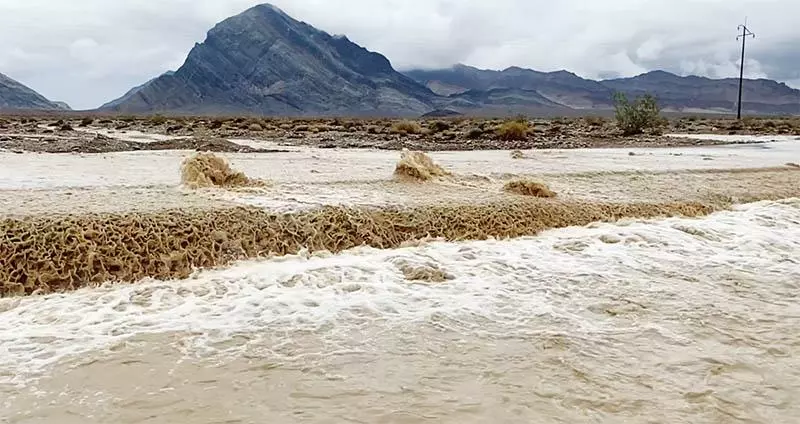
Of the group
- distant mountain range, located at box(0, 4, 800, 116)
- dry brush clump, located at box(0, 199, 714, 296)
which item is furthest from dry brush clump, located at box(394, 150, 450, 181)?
distant mountain range, located at box(0, 4, 800, 116)

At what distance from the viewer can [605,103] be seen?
185 m

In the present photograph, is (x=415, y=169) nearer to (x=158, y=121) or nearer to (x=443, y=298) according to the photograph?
(x=443, y=298)

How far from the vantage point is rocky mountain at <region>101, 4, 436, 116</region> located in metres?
145

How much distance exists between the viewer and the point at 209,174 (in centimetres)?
998

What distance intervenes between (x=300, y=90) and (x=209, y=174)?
148m

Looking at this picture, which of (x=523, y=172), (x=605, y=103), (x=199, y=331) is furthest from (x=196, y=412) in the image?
(x=605, y=103)

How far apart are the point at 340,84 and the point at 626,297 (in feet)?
521

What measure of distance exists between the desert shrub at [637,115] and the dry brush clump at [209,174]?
69.8ft

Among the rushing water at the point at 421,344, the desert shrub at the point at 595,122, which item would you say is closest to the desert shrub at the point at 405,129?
the desert shrub at the point at 595,122

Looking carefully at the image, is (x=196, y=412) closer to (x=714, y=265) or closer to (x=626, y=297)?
(x=626, y=297)

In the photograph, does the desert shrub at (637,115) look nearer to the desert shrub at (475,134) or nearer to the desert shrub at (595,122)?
the desert shrub at (475,134)

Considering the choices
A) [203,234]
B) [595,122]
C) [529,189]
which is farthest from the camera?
[595,122]

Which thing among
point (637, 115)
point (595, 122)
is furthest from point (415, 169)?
point (595, 122)

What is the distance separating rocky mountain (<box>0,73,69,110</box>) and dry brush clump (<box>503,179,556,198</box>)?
15980 cm
